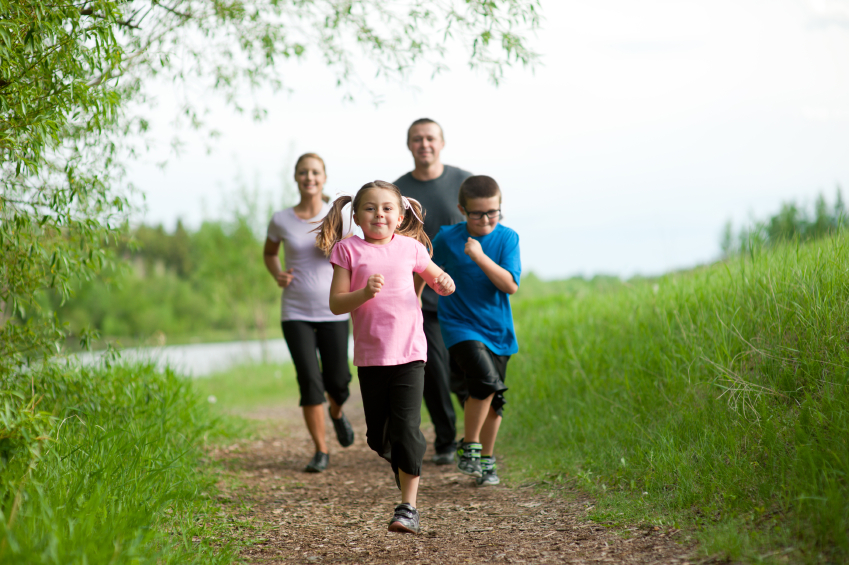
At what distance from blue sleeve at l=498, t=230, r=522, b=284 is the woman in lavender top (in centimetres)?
153

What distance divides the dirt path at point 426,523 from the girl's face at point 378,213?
1.63 meters

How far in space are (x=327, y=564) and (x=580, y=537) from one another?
1263 millimetres

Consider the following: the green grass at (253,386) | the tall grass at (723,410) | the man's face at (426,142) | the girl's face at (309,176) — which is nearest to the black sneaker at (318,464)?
the tall grass at (723,410)

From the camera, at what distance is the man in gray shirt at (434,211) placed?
16.7 ft

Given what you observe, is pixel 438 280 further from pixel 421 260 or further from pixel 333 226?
pixel 333 226

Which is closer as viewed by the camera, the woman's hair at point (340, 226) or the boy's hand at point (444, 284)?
the boy's hand at point (444, 284)

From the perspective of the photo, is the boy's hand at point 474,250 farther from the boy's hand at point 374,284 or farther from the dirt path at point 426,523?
the dirt path at point 426,523

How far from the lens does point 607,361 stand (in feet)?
17.4

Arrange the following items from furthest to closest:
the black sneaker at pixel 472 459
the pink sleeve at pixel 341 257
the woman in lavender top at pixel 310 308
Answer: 1. the woman in lavender top at pixel 310 308
2. the black sneaker at pixel 472 459
3. the pink sleeve at pixel 341 257

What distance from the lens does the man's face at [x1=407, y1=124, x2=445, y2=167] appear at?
16.6ft

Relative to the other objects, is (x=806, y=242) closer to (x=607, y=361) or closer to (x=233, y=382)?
(x=607, y=361)

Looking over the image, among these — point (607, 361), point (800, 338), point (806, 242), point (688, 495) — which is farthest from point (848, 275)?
point (607, 361)

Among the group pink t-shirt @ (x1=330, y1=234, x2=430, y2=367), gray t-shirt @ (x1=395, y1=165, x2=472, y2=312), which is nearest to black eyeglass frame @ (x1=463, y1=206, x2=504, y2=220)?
pink t-shirt @ (x1=330, y1=234, x2=430, y2=367)

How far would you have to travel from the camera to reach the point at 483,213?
4117 millimetres
